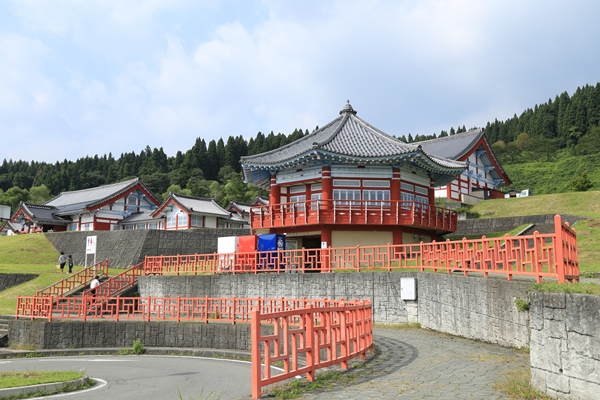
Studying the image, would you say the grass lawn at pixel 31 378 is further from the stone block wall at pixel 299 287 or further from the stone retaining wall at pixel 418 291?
the stone block wall at pixel 299 287

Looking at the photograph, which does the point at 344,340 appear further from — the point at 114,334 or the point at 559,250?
the point at 114,334

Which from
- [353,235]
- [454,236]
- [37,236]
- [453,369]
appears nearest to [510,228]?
[454,236]

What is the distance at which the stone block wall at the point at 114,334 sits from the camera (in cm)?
1764

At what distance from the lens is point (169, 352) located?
57.4 ft

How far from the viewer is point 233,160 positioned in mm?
101938

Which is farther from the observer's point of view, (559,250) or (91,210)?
(91,210)

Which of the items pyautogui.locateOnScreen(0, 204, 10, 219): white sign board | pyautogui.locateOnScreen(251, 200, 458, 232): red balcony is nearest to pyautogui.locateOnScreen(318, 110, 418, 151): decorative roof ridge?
pyautogui.locateOnScreen(251, 200, 458, 232): red balcony

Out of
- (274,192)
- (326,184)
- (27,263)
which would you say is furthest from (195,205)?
(326,184)

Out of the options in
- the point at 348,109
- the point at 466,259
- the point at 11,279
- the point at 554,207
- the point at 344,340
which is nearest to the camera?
the point at 344,340

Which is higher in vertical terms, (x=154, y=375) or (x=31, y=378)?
(x=31, y=378)

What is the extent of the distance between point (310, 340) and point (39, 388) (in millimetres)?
5622

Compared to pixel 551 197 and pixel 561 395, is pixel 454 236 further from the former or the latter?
pixel 561 395

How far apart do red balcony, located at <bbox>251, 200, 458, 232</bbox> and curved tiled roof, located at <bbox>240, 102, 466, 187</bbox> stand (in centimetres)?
228

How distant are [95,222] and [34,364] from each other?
43.4 m
